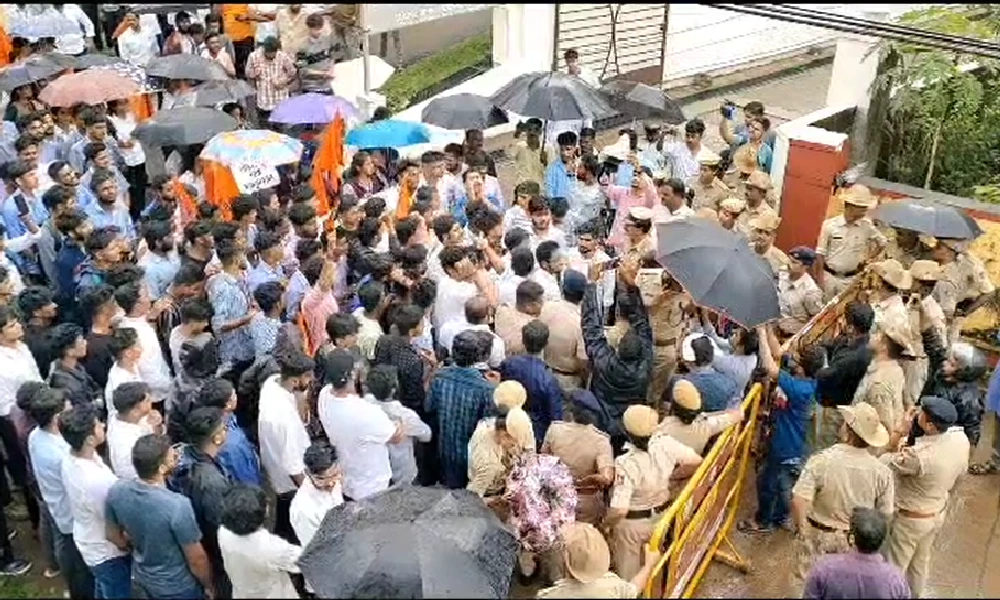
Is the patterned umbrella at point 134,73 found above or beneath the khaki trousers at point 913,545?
above

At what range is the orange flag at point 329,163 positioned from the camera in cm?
974

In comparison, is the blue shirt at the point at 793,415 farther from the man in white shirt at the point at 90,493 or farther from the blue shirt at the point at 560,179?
the man in white shirt at the point at 90,493

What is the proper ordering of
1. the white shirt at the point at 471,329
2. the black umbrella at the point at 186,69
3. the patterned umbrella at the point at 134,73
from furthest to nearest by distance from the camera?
the black umbrella at the point at 186,69
the patterned umbrella at the point at 134,73
the white shirt at the point at 471,329

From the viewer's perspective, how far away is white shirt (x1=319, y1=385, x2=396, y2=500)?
5.88 metres

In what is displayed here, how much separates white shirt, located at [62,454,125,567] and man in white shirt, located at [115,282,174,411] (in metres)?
1.12

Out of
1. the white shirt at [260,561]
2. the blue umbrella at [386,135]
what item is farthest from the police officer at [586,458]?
the blue umbrella at [386,135]

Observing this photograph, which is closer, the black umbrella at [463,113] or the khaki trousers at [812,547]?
the khaki trousers at [812,547]

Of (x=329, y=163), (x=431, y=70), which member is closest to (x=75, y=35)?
(x=431, y=70)

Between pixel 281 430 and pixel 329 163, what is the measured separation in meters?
4.61

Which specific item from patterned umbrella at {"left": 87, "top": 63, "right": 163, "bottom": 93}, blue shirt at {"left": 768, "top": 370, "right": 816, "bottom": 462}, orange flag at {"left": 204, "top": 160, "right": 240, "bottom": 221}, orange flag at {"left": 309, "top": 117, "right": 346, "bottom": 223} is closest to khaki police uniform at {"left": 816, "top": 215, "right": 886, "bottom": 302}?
blue shirt at {"left": 768, "top": 370, "right": 816, "bottom": 462}

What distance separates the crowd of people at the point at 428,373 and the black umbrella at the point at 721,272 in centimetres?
25

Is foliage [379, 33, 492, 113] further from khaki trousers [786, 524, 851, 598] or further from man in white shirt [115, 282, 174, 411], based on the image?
khaki trousers [786, 524, 851, 598]

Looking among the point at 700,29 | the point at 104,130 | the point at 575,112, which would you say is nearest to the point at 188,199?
the point at 104,130

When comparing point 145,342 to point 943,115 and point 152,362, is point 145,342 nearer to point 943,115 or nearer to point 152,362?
point 152,362
